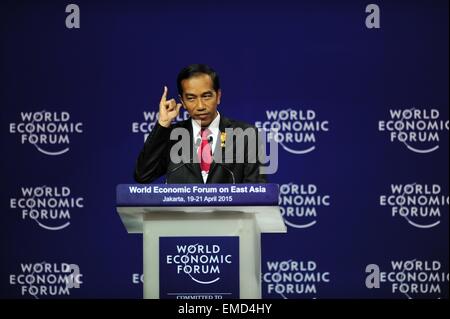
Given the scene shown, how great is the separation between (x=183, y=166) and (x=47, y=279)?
2139mm

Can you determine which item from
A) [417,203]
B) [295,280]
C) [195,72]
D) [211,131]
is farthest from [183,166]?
[417,203]

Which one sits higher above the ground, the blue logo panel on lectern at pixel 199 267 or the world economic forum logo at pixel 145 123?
the world economic forum logo at pixel 145 123

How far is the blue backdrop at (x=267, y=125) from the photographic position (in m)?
6.48

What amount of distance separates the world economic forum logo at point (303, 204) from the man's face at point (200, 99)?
1.80 metres

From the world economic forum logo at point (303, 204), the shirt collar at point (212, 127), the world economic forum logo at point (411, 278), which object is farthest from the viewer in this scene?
the world economic forum logo at point (303, 204)

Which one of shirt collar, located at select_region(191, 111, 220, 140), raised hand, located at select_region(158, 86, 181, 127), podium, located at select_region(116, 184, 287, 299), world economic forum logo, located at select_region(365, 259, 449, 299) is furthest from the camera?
world economic forum logo, located at select_region(365, 259, 449, 299)

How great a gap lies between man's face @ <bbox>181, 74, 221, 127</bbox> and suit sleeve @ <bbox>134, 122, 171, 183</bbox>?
192 millimetres

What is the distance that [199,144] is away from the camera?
478 cm

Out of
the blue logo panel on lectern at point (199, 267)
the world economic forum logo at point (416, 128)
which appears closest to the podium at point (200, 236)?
the blue logo panel on lectern at point (199, 267)

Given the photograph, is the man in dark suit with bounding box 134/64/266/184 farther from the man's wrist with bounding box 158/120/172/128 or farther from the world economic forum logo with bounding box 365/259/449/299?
the world economic forum logo with bounding box 365/259/449/299

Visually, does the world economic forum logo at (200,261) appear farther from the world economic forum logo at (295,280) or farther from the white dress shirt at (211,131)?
the world economic forum logo at (295,280)

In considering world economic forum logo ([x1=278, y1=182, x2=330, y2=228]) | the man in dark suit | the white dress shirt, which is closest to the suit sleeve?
the man in dark suit

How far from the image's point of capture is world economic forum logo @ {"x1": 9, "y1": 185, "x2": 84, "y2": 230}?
21.4 ft
